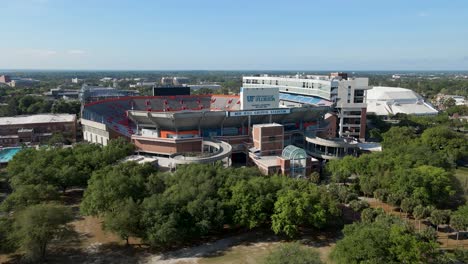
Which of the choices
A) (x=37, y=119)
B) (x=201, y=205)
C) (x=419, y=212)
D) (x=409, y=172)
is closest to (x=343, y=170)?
(x=409, y=172)

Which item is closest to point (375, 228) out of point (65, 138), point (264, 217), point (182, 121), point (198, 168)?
point (264, 217)

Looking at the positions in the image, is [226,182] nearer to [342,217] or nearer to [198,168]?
[198,168]

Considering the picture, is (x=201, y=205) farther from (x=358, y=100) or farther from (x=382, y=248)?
(x=358, y=100)

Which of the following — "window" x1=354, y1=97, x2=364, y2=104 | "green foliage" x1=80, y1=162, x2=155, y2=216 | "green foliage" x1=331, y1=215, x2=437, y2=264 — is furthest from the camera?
"window" x1=354, y1=97, x2=364, y2=104

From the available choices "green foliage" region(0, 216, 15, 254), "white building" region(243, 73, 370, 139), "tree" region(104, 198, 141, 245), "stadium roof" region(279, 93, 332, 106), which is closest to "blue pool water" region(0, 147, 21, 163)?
"green foliage" region(0, 216, 15, 254)

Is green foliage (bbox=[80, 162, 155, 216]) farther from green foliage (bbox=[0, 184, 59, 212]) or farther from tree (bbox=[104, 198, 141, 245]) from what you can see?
green foliage (bbox=[0, 184, 59, 212])

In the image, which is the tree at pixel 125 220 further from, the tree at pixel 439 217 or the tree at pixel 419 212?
the tree at pixel 439 217
